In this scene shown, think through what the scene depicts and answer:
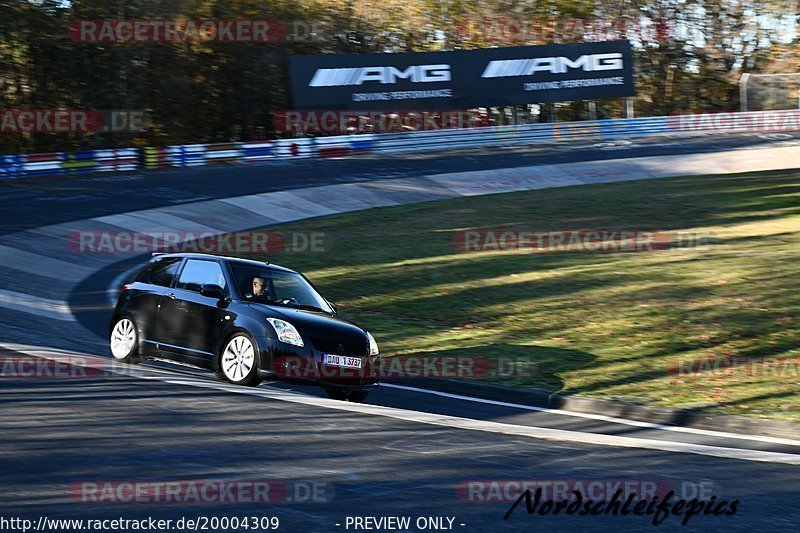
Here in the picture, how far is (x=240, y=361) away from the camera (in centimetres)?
1088

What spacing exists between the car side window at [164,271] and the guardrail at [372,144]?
75.6 ft

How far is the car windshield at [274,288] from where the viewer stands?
11391 mm

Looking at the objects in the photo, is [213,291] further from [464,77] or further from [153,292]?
[464,77]

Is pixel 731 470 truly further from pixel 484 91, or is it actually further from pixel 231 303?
pixel 484 91

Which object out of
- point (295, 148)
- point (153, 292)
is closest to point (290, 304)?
point (153, 292)

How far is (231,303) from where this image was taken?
439 inches

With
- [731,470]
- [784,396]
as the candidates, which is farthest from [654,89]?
[731,470]

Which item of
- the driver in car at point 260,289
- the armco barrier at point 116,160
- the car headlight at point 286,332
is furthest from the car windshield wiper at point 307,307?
the armco barrier at point 116,160

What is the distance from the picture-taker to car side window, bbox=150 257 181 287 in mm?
12125

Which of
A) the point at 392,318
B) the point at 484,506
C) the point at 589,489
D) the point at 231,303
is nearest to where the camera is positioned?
the point at 484,506

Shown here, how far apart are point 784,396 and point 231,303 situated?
6512 millimetres

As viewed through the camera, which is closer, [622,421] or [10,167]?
[622,421]

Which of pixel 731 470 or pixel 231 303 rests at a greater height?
pixel 231 303

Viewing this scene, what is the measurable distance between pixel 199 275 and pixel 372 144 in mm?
27620
